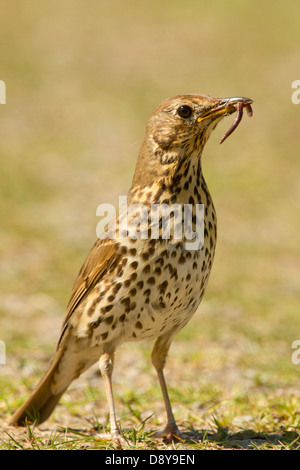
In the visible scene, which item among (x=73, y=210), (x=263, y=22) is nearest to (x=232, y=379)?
(x=73, y=210)

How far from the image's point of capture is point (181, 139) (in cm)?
440

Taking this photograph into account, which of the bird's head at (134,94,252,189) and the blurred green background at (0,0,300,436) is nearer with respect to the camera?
the bird's head at (134,94,252,189)

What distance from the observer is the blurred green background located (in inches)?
294

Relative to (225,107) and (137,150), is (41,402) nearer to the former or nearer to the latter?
(225,107)

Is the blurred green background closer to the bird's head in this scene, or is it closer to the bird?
the bird's head

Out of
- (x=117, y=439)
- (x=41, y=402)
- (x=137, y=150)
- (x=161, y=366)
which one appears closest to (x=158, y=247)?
(x=161, y=366)

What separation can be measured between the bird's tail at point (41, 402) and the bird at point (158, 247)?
0.53 metres

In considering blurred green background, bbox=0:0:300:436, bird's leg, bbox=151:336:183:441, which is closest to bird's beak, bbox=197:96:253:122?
blurred green background, bbox=0:0:300:436

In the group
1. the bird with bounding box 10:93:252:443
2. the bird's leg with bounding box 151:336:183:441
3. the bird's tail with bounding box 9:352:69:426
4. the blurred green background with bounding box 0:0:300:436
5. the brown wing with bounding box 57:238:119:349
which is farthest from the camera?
the blurred green background with bounding box 0:0:300:436

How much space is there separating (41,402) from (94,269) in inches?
42.7

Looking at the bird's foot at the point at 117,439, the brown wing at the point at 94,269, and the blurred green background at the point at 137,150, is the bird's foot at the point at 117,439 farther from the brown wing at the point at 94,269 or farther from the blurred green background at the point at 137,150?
the blurred green background at the point at 137,150

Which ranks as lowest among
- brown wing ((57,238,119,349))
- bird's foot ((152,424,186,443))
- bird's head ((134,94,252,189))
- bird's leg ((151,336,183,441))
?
bird's foot ((152,424,186,443))

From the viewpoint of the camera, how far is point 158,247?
167 inches

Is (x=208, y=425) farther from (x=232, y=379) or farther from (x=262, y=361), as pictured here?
(x=262, y=361)
